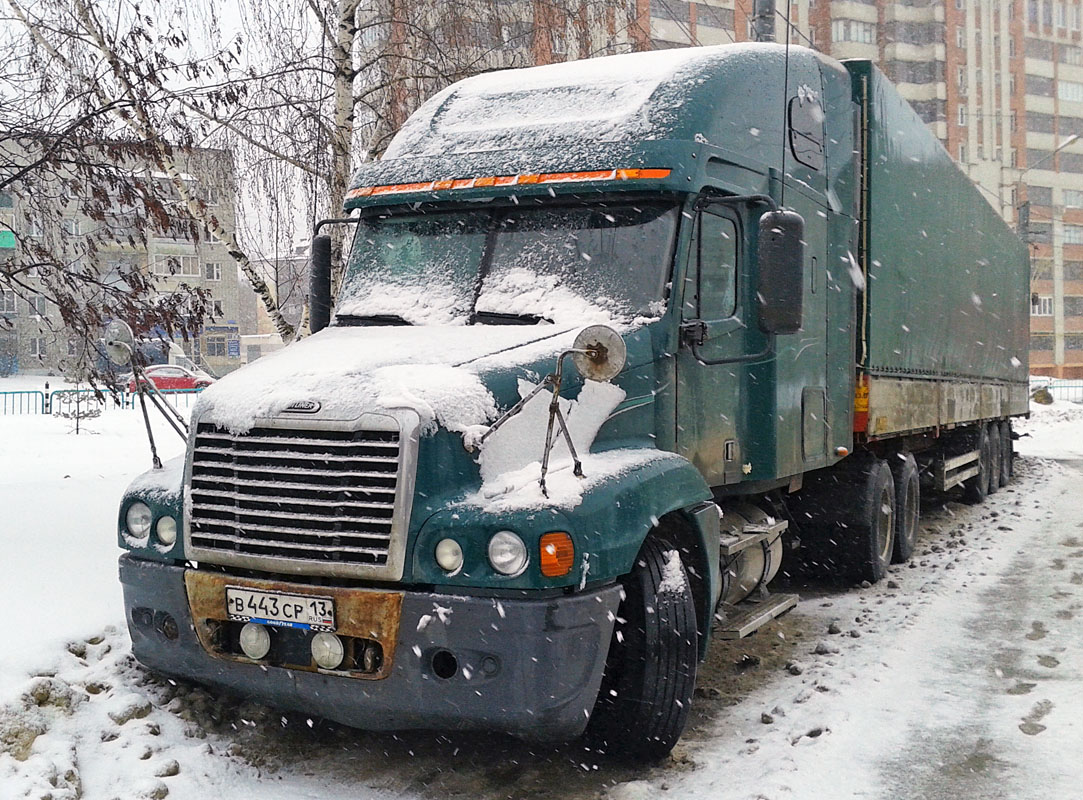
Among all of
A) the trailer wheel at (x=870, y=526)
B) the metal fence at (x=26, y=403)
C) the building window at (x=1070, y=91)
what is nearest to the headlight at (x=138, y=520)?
the trailer wheel at (x=870, y=526)

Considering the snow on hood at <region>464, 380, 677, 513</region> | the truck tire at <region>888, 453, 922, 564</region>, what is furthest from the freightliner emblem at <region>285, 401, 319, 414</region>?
the truck tire at <region>888, 453, 922, 564</region>

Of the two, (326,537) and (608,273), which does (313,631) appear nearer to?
(326,537)

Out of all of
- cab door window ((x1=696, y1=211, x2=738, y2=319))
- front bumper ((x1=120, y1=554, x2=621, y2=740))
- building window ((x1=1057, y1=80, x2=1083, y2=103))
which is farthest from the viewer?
building window ((x1=1057, y1=80, x2=1083, y2=103))

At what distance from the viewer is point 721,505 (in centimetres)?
684

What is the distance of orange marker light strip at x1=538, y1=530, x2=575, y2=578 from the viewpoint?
440 centimetres

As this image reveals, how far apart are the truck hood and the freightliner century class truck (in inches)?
0.7

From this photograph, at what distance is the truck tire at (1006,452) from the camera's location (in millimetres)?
16241

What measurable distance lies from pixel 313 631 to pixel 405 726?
0.53 m

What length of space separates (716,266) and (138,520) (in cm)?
315

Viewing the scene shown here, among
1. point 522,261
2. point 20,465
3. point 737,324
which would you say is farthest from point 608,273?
point 20,465

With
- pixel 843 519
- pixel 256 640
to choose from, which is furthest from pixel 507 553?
pixel 843 519

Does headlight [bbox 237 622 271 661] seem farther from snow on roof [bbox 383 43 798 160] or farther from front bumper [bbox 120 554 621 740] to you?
snow on roof [bbox 383 43 798 160]

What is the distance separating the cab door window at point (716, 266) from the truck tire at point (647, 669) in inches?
61.6

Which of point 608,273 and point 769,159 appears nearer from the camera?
point 608,273
